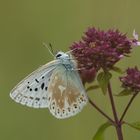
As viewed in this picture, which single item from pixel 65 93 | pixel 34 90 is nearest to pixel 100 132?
→ pixel 65 93

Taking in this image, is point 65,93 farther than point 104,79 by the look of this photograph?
Yes

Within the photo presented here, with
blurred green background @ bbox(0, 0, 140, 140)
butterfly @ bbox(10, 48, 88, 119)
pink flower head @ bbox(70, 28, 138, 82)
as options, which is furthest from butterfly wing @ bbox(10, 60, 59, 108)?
blurred green background @ bbox(0, 0, 140, 140)

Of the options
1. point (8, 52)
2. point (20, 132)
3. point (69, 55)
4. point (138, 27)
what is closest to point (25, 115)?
point (20, 132)

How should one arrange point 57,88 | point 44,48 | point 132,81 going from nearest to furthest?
1. point 132,81
2. point 57,88
3. point 44,48

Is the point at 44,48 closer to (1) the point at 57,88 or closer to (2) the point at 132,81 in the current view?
(1) the point at 57,88

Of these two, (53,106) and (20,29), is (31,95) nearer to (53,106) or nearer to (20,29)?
(53,106)

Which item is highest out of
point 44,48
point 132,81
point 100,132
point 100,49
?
point 44,48

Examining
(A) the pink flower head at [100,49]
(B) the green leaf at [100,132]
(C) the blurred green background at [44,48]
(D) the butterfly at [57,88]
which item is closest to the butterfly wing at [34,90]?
(D) the butterfly at [57,88]

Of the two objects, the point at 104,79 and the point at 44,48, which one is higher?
the point at 44,48
